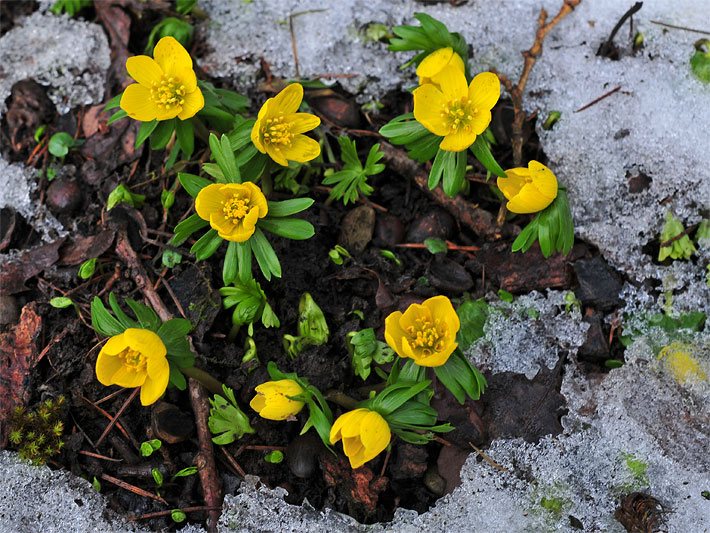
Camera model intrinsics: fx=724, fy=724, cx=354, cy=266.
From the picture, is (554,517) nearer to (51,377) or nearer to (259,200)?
(259,200)

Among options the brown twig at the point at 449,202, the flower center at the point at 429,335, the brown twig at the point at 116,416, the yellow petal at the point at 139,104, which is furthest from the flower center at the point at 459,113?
the brown twig at the point at 116,416

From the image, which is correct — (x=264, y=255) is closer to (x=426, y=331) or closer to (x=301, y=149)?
(x=301, y=149)

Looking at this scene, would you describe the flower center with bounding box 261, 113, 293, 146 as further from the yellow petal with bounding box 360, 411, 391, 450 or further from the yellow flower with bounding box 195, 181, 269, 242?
the yellow petal with bounding box 360, 411, 391, 450

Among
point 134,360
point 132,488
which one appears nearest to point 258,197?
point 134,360

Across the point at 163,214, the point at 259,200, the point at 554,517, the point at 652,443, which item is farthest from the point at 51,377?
the point at 652,443

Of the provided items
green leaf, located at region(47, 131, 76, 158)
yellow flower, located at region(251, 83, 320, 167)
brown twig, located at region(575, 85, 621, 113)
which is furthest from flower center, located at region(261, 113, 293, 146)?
brown twig, located at region(575, 85, 621, 113)

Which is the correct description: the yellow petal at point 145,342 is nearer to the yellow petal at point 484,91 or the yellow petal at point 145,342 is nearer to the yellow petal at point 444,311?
the yellow petal at point 444,311
